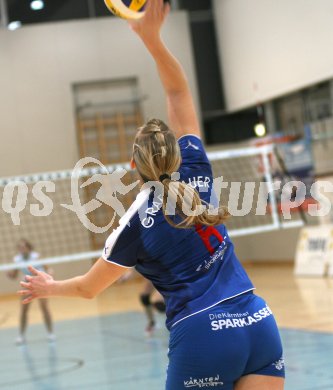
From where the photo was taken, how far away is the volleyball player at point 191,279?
8.08ft

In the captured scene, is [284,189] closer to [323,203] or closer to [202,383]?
[323,203]

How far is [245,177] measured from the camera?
19812 millimetres

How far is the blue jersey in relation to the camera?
2533 mm

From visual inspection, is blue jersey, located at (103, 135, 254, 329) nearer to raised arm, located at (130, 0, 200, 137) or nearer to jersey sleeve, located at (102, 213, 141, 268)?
jersey sleeve, located at (102, 213, 141, 268)

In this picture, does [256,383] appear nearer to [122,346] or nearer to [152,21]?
[152,21]

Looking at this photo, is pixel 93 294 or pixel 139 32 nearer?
pixel 93 294

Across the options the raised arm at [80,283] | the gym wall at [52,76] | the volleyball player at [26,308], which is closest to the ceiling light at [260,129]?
the gym wall at [52,76]

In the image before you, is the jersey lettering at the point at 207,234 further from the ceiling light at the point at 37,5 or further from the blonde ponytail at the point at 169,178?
the ceiling light at the point at 37,5

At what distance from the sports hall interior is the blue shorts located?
11.8m

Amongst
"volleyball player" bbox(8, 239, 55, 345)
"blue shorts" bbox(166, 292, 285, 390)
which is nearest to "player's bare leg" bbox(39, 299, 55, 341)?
"volleyball player" bbox(8, 239, 55, 345)

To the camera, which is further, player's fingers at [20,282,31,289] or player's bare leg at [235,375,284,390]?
player's fingers at [20,282,31,289]

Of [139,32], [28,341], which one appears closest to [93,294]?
[139,32]

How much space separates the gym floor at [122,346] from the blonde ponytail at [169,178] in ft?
13.2

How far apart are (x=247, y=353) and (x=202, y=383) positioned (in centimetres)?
18
